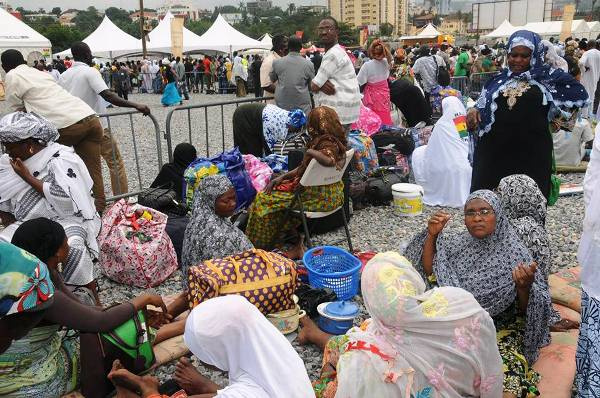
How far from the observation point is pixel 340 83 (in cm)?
644

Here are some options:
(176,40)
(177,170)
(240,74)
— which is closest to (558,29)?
(176,40)

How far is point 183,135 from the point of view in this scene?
1175cm

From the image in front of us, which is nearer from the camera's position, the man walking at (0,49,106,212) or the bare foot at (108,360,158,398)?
the bare foot at (108,360,158,398)

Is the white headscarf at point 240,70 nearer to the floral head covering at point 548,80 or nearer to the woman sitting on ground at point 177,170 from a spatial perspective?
the woman sitting on ground at point 177,170

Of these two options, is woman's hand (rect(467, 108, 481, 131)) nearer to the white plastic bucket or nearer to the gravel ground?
the gravel ground

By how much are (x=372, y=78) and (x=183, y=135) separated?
16.8ft

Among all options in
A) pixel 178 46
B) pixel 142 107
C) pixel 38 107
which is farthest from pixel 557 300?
pixel 178 46

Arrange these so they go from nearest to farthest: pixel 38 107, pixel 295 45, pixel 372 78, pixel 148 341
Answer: pixel 148 341 → pixel 38 107 → pixel 295 45 → pixel 372 78

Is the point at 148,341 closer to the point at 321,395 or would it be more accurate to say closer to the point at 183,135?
the point at 321,395

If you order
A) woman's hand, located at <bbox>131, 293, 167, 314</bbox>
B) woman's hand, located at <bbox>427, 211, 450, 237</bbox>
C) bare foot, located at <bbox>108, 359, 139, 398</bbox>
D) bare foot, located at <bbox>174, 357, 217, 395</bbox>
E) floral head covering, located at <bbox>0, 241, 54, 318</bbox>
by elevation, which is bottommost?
bare foot, located at <bbox>108, 359, 139, 398</bbox>

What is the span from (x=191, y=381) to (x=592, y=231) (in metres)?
1.90

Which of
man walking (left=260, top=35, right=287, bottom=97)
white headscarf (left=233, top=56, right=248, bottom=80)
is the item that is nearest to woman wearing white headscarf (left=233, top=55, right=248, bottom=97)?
white headscarf (left=233, top=56, right=248, bottom=80)

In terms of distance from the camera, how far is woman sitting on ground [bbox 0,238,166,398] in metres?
1.92

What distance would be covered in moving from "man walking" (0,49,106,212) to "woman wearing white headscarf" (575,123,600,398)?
431cm
